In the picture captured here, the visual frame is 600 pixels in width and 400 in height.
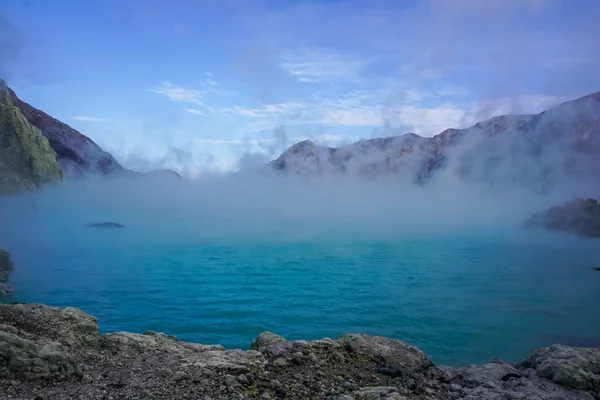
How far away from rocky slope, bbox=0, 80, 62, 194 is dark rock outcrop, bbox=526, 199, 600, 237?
67.5 m

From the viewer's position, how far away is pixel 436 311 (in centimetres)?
2092

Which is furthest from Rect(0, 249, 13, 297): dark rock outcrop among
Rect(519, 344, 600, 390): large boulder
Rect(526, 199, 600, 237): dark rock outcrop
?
Rect(526, 199, 600, 237): dark rock outcrop

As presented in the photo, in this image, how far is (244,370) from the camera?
224 inches

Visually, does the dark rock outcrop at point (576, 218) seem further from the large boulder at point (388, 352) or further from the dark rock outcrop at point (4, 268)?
the dark rock outcrop at point (4, 268)

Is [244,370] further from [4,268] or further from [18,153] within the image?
[18,153]

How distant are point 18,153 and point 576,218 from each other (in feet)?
236

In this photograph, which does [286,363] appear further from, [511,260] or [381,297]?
[511,260]

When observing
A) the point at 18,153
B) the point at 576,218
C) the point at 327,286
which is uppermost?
the point at 18,153

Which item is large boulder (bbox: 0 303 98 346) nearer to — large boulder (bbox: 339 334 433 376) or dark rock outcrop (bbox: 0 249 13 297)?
large boulder (bbox: 339 334 433 376)

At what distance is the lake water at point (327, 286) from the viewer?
1780 centimetres

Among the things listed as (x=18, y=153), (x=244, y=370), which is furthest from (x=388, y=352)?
(x=18, y=153)

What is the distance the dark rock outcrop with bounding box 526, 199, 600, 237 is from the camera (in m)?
48.9

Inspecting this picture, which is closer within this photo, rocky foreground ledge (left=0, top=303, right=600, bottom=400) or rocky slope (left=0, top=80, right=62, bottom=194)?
rocky foreground ledge (left=0, top=303, right=600, bottom=400)

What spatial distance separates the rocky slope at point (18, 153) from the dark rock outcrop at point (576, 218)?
221ft
